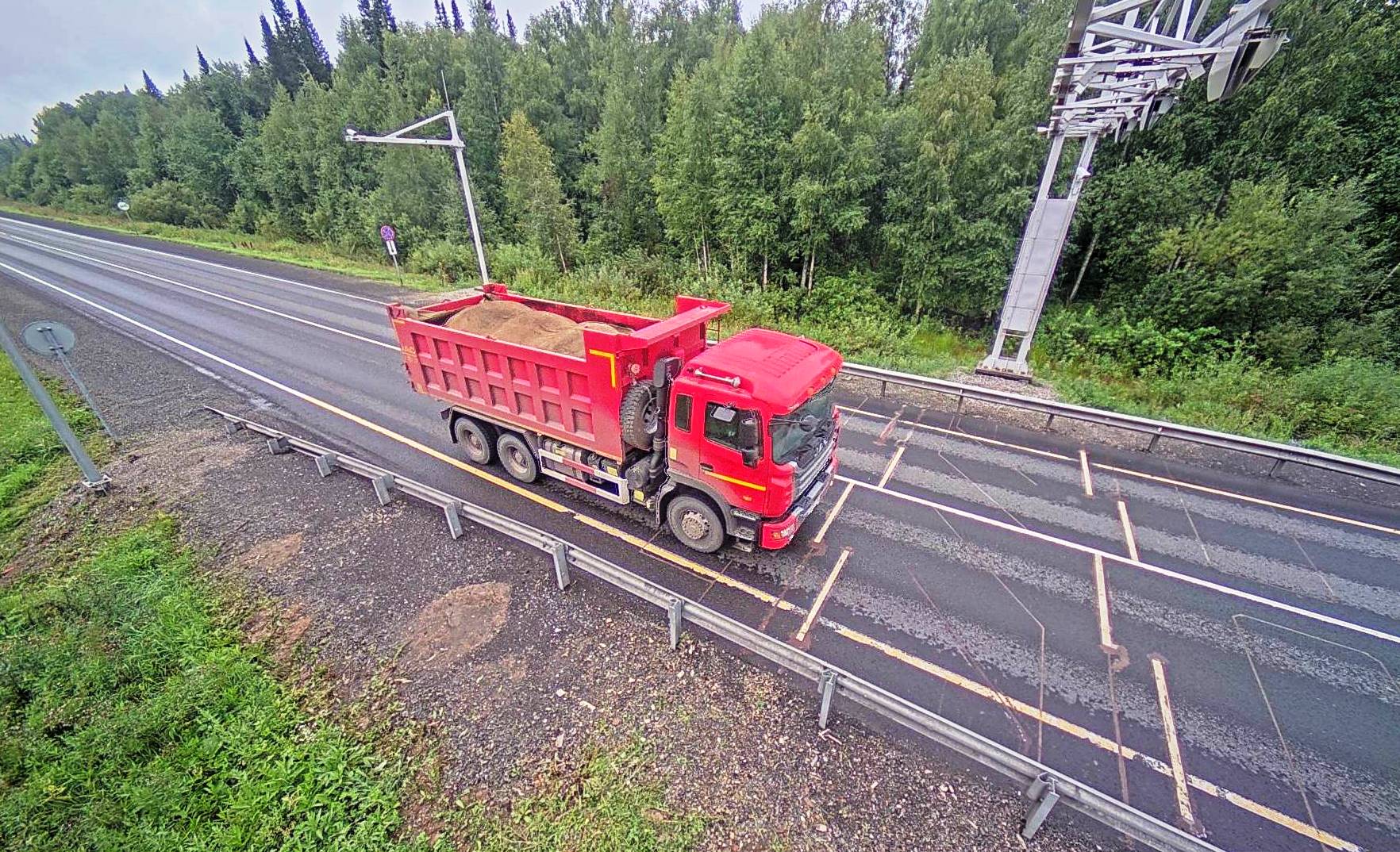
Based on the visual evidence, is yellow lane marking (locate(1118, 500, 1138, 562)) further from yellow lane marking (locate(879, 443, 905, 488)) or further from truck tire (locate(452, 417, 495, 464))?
truck tire (locate(452, 417, 495, 464))

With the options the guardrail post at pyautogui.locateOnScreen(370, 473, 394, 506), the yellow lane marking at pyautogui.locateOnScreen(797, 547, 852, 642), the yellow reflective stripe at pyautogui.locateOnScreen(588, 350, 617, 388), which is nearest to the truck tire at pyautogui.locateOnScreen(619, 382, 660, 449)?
the yellow reflective stripe at pyautogui.locateOnScreen(588, 350, 617, 388)

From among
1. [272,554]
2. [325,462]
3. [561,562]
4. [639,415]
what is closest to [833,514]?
[639,415]

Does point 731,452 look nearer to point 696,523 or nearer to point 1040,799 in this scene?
point 696,523

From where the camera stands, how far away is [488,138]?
95.5 ft

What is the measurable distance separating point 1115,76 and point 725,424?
1178 centimetres

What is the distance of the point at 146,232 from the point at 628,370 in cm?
5908

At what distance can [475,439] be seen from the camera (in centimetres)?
869

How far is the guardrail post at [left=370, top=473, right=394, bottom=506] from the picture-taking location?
25.0 ft

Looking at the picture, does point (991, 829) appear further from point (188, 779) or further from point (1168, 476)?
point (1168, 476)

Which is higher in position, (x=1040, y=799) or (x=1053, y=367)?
(x=1040, y=799)

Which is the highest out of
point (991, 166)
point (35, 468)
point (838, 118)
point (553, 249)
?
point (838, 118)

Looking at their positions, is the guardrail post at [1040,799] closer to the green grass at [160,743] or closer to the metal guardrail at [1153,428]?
the green grass at [160,743]

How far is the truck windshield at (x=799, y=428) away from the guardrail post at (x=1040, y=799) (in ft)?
11.6

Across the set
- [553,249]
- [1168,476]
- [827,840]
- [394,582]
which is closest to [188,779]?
[394,582]
